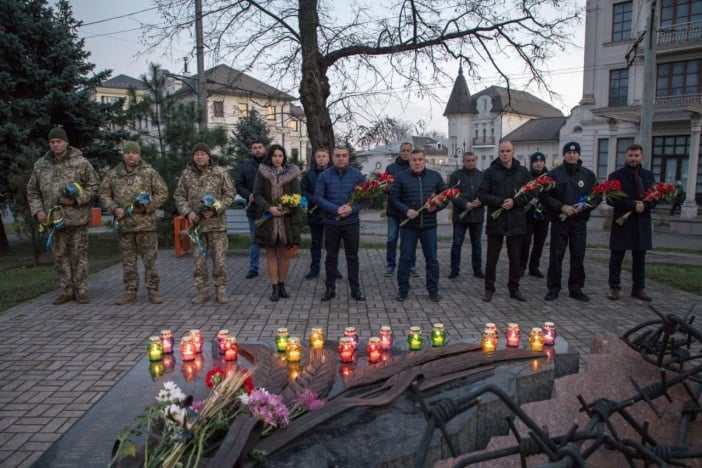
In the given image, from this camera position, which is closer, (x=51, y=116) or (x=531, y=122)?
(x=51, y=116)

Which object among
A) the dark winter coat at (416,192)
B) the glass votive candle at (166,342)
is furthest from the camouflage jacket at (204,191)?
the glass votive candle at (166,342)

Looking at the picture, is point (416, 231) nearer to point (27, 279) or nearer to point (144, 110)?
point (27, 279)

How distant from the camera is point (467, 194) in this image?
8.88 meters

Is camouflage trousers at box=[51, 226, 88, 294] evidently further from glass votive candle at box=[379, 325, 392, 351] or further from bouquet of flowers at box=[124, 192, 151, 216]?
glass votive candle at box=[379, 325, 392, 351]

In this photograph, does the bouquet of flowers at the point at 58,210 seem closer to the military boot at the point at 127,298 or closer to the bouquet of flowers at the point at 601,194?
the military boot at the point at 127,298

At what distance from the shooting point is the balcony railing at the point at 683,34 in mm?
25141

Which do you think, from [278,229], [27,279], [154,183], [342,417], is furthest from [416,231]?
[27,279]

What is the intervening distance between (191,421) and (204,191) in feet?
17.4

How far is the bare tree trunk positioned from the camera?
11.5 meters

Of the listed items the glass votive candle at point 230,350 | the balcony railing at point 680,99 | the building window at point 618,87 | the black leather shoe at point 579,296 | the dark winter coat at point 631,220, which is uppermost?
the building window at point 618,87

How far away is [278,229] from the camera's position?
7.13m

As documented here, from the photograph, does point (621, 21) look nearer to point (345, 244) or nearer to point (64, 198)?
point (345, 244)

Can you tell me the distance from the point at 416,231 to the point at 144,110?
28.1 feet

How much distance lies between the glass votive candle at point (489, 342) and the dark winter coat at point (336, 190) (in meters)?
3.61
